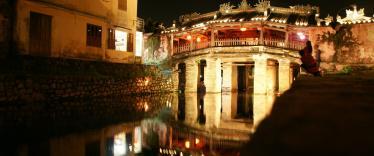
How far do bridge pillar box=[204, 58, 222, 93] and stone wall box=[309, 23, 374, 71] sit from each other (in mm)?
9100

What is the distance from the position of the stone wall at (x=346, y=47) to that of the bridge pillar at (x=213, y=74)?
910 cm

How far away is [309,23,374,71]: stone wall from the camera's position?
96.4ft

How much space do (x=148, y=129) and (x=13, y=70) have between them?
9123mm

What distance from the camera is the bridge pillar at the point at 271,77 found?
1165 inches

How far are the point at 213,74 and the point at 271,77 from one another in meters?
5.80

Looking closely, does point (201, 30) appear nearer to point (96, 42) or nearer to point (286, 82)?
point (286, 82)

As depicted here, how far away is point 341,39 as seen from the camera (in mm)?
30078

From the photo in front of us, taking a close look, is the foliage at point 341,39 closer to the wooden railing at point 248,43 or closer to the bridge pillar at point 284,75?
the wooden railing at point 248,43

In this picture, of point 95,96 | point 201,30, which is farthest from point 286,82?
point 95,96

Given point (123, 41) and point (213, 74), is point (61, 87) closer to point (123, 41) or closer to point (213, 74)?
point (123, 41)

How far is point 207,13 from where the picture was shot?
3522 cm

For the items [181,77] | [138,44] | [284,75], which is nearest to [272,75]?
[284,75]

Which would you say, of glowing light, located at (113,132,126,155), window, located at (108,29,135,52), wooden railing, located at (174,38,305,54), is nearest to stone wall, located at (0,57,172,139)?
glowing light, located at (113,132,126,155)

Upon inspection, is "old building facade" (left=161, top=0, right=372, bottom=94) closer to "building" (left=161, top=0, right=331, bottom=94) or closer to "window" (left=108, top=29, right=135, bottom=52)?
"building" (left=161, top=0, right=331, bottom=94)
